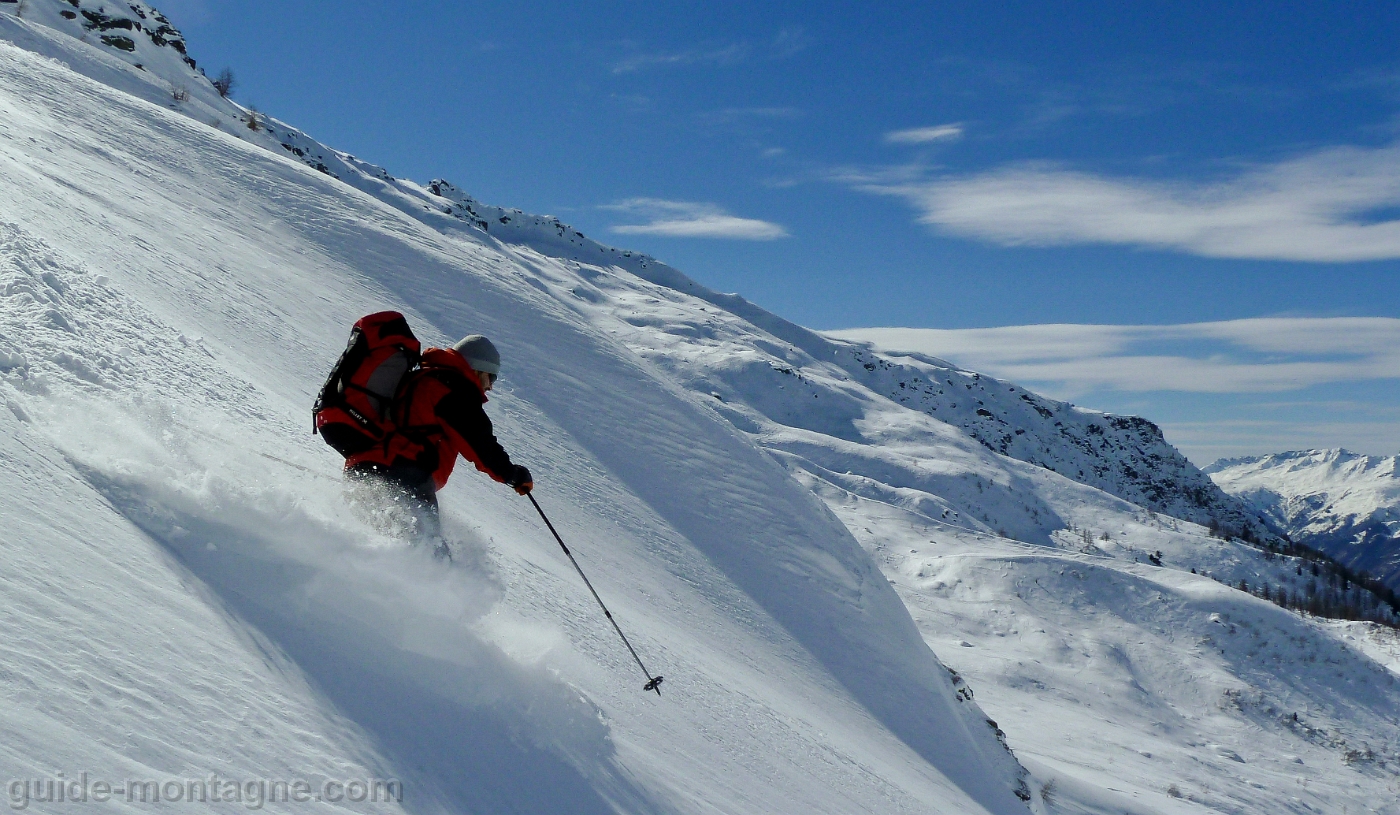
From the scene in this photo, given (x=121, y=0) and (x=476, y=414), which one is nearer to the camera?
(x=476, y=414)

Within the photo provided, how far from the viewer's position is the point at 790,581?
42.9ft

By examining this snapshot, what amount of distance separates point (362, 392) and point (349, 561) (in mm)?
977

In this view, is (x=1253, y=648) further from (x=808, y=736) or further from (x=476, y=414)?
(x=476, y=414)

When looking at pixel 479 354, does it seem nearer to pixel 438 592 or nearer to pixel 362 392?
pixel 362 392

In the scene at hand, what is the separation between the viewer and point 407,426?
4.96 meters

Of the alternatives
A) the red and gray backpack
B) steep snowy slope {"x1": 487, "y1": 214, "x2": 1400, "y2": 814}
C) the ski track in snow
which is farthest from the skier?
steep snowy slope {"x1": 487, "y1": 214, "x2": 1400, "y2": 814}

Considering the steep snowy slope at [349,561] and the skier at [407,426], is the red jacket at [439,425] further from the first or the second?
the steep snowy slope at [349,561]

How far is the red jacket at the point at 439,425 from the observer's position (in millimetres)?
4961

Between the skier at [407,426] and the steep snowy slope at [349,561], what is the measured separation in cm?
24

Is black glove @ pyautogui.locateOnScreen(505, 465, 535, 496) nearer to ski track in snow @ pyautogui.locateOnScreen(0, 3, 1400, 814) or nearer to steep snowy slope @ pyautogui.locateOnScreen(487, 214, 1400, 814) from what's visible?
ski track in snow @ pyautogui.locateOnScreen(0, 3, 1400, 814)

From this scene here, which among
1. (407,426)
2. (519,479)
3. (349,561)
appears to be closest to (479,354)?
(407,426)

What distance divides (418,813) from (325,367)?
821 cm

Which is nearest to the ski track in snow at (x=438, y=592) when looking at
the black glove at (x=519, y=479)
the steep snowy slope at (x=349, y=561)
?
the steep snowy slope at (x=349, y=561)

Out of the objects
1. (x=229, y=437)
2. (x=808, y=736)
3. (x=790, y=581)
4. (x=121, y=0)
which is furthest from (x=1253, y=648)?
(x=121, y=0)
